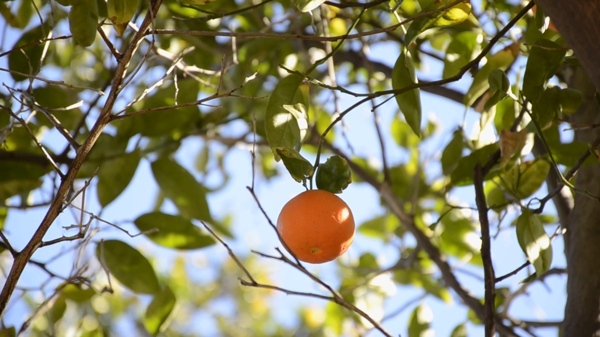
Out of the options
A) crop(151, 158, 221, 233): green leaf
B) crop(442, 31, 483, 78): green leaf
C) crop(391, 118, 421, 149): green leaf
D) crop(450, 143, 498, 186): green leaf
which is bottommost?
crop(450, 143, 498, 186): green leaf

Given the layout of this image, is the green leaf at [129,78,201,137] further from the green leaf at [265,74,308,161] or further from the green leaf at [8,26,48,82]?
the green leaf at [265,74,308,161]

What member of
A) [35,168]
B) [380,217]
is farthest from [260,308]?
[35,168]

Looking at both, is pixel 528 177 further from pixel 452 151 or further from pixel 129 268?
pixel 129 268

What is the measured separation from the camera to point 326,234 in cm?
62

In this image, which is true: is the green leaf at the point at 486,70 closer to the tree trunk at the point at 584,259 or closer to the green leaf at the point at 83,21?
the tree trunk at the point at 584,259

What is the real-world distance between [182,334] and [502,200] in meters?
1.70

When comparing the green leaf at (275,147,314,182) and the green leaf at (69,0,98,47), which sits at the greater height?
the green leaf at (69,0,98,47)

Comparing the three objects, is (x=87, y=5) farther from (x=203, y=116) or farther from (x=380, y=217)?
(x=380, y=217)

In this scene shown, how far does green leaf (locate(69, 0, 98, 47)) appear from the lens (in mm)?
638

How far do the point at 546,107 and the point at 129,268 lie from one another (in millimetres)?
549

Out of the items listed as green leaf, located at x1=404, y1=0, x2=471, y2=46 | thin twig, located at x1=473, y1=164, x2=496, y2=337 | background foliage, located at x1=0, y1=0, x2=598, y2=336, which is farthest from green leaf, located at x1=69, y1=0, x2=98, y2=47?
thin twig, located at x1=473, y1=164, x2=496, y2=337

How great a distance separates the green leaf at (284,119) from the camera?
2.09 feet

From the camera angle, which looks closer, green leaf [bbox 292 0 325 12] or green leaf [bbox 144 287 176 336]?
green leaf [bbox 292 0 325 12]

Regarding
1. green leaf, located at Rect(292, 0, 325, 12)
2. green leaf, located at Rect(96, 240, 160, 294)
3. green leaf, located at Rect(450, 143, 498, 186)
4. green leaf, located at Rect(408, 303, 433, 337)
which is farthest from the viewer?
green leaf, located at Rect(408, 303, 433, 337)
